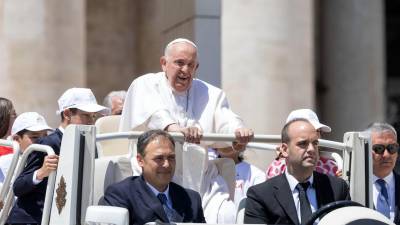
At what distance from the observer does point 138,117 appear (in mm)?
8984

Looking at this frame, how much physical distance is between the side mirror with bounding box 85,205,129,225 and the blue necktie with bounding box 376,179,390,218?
126 inches

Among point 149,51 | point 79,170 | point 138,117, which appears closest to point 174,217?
point 79,170

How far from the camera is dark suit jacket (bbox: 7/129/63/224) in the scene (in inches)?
339

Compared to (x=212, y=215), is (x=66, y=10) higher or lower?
higher

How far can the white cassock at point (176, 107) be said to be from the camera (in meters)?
8.96

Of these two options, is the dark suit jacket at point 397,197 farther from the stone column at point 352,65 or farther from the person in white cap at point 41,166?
the stone column at point 352,65

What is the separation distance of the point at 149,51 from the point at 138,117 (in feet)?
36.3

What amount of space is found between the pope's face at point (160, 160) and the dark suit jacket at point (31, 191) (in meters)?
1.22

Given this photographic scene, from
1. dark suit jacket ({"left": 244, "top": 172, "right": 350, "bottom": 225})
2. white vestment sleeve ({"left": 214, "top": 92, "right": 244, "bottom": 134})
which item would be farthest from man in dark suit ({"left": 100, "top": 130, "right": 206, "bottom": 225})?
white vestment sleeve ({"left": 214, "top": 92, "right": 244, "bottom": 134})

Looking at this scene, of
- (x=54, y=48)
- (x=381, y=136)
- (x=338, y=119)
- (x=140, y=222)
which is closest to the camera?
(x=140, y=222)

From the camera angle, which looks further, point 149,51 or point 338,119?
point 338,119

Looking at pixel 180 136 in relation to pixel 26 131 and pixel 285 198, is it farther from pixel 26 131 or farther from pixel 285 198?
pixel 26 131

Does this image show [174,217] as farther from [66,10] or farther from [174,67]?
[66,10]

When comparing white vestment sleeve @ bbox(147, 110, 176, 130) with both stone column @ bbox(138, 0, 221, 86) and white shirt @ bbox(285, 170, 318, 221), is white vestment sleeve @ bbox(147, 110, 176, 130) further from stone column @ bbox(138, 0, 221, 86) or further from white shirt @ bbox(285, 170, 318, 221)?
stone column @ bbox(138, 0, 221, 86)
